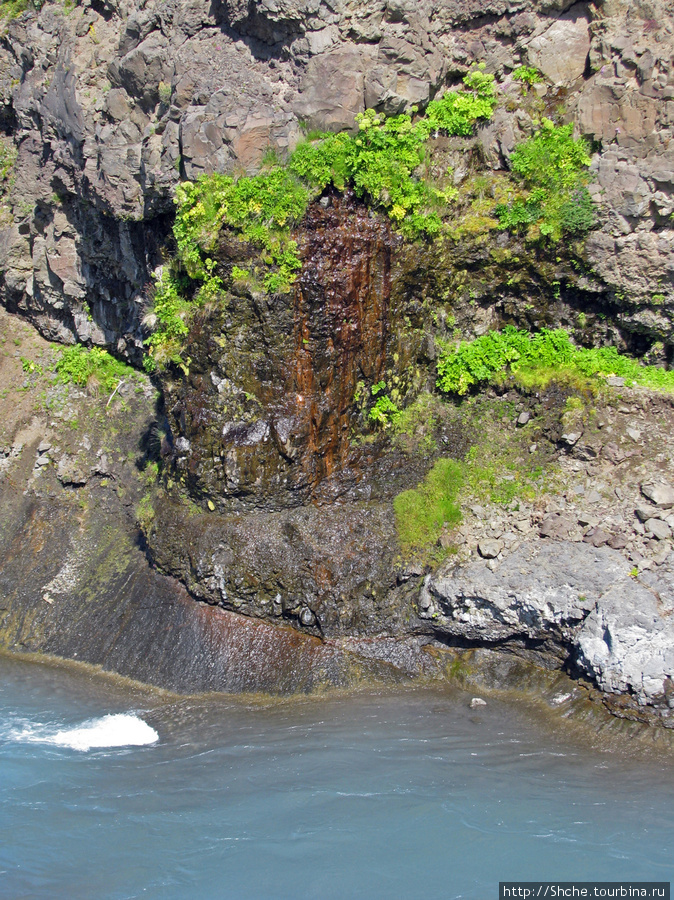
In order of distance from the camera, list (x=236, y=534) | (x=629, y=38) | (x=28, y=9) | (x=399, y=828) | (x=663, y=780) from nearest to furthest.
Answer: (x=399, y=828), (x=663, y=780), (x=629, y=38), (x=236, y=534), (x=28, y=9)

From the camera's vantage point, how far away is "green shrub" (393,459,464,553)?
960cm

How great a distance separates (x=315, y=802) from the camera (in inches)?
273

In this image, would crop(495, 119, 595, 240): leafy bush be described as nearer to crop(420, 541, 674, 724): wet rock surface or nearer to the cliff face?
the cliff face

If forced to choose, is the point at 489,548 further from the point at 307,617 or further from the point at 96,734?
the point at 96,734

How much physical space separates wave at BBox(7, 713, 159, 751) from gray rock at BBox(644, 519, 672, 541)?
639 centimetres

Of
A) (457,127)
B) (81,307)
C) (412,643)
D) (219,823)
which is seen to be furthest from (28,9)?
(219,823)

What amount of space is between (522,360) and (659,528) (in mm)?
3013

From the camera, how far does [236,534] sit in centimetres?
962

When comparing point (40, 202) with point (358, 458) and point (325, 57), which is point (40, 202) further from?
point (358, 458)

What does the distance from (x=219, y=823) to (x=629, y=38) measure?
398 inches

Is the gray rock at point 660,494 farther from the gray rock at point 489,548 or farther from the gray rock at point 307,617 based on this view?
the gray rock at point 307,617

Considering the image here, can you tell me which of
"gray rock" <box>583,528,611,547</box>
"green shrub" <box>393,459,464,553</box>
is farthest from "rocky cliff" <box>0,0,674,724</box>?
"green shrub" <box>393,459,464,553</box>

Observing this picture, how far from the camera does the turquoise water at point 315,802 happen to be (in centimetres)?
598

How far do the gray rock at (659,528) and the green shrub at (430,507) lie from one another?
7.70 ft
